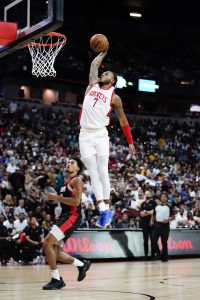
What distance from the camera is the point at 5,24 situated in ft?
32.6

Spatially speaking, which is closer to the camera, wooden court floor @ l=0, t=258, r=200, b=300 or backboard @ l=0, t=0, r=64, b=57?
wooden court floor @ l=0, t=258, r=200, b=300

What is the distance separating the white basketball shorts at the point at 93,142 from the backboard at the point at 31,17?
1.92 meters

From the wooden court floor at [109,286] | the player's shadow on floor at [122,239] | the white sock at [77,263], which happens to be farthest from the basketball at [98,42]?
the player's shadow on floor at [122,239]

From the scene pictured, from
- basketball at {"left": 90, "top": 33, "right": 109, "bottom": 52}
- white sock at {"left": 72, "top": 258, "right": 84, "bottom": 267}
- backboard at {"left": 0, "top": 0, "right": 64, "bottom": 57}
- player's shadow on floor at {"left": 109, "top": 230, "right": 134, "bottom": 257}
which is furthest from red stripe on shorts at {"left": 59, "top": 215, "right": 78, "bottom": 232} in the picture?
player's shadow on floor at {"left": 109, "top": 230, "right": 134, "bottom": 257}

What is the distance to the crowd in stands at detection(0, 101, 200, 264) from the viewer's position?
1587 cm

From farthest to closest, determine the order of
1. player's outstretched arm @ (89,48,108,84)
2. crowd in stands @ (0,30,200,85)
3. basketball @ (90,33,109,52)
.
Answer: crowd in stands @ (0,30,200,85) → player's outstretched arm @ (89,48,108,84) → basketball @ (90,33,109,52)

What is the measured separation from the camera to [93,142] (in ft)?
25.1

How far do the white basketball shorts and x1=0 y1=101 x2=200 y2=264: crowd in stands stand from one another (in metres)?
7.68

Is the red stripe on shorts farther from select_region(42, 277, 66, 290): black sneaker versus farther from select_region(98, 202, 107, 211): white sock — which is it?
select_region(98, 202, 107, 211): white sock

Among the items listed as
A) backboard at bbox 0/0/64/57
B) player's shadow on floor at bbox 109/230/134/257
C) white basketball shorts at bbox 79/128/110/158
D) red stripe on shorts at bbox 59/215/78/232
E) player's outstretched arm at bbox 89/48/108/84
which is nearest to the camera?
white basketball shorts at bbox 79/128/110/158

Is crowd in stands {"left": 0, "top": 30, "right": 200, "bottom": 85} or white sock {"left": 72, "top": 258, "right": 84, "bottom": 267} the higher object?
crowd in stands {"left": 0, "top": 30, "right": 200, "bottom": 85}

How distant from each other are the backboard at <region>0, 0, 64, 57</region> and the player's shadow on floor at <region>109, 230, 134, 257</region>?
7768mm

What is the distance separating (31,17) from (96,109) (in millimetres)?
2923

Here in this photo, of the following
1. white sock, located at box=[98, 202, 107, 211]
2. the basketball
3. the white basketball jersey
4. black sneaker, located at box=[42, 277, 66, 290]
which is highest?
the basketball
